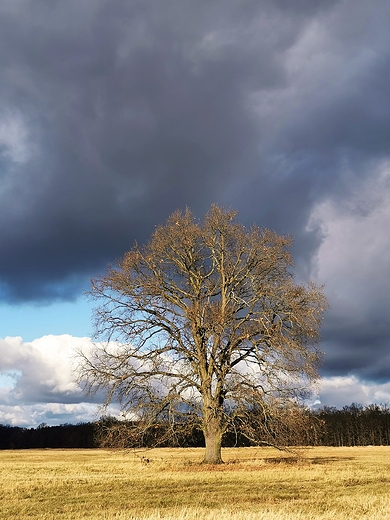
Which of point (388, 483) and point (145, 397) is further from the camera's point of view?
point (145, 397)

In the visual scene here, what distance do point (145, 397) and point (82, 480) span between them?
21.3 ft

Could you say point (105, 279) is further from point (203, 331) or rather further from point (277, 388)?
point (277, 388)

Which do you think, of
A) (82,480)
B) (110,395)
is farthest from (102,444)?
(82,480)

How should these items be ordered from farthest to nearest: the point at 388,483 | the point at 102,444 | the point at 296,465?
the point at 296,465, the point at 102,444, the point at 388,483

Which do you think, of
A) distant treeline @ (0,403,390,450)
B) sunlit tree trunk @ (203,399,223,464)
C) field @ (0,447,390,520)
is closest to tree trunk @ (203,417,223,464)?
sunlit tree trunk @ (203,399,223,464)

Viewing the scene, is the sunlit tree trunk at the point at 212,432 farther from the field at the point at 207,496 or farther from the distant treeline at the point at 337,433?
the distant treeline at the point at 337,433

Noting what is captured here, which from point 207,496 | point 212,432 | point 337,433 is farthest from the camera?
point 337,433

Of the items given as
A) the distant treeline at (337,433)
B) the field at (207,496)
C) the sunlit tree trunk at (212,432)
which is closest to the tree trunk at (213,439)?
the sunlit tree trunk at (212,432)

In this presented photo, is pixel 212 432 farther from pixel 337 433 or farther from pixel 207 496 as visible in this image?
pixel 337 433

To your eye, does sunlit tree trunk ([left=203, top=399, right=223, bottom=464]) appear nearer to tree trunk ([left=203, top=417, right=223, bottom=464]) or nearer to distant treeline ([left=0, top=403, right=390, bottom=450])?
tree trunk ([left=203, top=417, right=223, bottom=464])

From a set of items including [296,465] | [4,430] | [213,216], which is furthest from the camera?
[4,430]

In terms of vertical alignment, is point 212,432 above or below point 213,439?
above

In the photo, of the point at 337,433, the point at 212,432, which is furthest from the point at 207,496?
the point at 337,433

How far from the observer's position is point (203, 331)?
2766 centimetres
